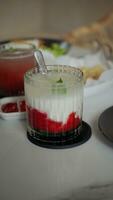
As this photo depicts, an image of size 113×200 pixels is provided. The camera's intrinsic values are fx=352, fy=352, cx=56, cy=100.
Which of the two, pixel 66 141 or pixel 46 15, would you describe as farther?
pixel 46 15

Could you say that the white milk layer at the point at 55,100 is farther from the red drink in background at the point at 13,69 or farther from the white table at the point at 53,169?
the red drink in background at the point at 13,69

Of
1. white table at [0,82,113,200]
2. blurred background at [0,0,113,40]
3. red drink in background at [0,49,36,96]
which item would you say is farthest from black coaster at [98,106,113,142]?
blurred background at [0,0,113,40]

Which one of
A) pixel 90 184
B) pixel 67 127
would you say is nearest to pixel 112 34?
pixel 67 127

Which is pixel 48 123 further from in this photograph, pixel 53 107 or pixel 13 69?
pixel 13 69

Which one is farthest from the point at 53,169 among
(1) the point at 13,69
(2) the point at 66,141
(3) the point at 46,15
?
(3) the point at 46,15

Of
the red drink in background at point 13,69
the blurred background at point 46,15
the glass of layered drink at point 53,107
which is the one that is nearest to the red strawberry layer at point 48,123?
the glass of layered drink at point 53,107

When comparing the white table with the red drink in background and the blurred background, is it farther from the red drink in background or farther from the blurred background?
the blurred background

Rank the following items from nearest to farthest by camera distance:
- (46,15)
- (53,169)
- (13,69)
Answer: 1. (53,169)
2. (13,69)
3. (46,15)

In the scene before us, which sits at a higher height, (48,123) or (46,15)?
(48,123)
